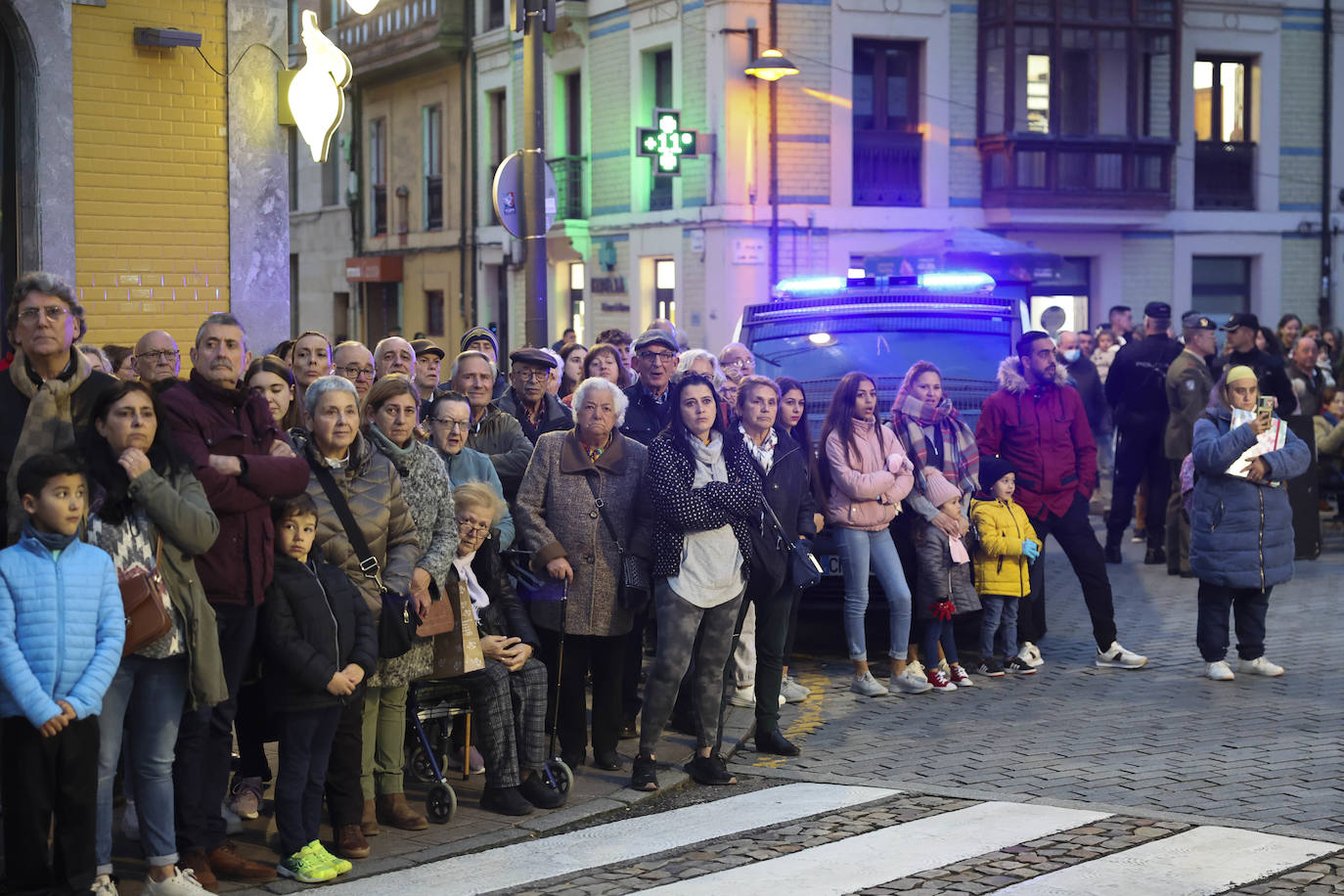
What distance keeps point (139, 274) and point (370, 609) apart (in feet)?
17.6

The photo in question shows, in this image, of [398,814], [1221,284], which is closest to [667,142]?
[1221,284]

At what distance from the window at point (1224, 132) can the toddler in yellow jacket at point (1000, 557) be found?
68.6 feet

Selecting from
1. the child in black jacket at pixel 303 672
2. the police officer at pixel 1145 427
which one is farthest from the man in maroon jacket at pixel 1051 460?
the child in black jacket at pixel 303 672

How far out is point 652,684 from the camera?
26.9 ft

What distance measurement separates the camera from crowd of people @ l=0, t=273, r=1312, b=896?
20.6 feet

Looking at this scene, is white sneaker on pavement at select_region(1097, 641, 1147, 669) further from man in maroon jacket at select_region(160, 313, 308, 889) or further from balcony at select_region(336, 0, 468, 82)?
balcony at select_region(336, 0, 468, 82)

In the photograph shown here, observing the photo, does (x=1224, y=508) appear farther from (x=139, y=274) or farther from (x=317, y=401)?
(x=139, y=274)

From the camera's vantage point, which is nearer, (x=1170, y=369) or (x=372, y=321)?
(x=1170, y=369)

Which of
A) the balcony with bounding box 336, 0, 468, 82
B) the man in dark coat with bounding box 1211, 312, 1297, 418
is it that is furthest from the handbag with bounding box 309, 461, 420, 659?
the balcony with bounding box 336, 0, 468, 82

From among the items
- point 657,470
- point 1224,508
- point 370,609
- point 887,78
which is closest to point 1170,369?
point 1224,508

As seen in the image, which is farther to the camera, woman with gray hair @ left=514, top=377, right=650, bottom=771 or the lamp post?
the lamp post

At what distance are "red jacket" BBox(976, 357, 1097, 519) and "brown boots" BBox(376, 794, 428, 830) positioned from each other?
4992 millimetres

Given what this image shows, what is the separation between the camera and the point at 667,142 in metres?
25.6

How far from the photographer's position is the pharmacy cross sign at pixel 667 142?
2559 cm
